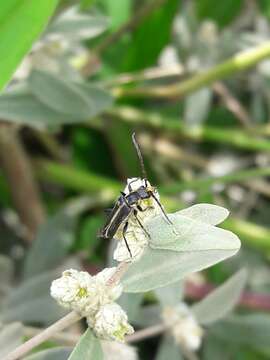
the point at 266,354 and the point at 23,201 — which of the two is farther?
the point at 23,201

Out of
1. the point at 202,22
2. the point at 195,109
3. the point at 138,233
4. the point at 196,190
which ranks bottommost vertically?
the point at 138,233

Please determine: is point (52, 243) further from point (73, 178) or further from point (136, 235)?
point (136, 235)

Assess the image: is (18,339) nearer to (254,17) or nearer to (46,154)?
(46,154)

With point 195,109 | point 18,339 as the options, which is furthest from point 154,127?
point 18,339

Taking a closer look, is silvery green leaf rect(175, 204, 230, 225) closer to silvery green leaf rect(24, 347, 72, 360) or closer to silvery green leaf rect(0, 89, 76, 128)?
silvery green leaf rect(24, 347, 72, 360)

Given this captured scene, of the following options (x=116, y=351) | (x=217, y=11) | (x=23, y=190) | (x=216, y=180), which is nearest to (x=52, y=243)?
(x=23, y=190)

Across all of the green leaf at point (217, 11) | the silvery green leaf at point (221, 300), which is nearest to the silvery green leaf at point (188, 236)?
the silvery green leaf at point (221, 300)

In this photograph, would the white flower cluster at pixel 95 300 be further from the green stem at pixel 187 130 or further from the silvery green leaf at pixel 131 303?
the green stem at pixel 187 130
